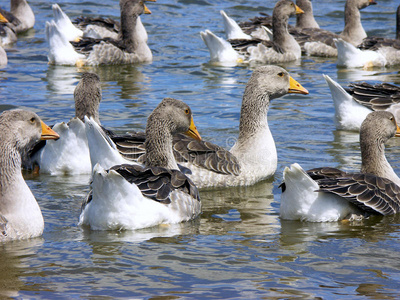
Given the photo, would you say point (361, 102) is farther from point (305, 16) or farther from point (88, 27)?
point (88, 27)

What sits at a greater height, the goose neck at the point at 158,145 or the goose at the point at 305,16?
the goose at the point at 305,16

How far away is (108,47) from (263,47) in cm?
379

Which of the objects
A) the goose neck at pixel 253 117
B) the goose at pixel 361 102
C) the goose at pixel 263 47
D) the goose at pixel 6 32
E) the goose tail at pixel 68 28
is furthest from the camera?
the goose at pixel 6 32

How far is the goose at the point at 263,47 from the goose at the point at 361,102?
5623 millimetres

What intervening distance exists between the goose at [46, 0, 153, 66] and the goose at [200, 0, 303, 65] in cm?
172

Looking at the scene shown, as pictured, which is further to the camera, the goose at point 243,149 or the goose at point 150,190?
the goose at point 243,149

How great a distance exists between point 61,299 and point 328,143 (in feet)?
21.8

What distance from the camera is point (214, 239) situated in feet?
23.9

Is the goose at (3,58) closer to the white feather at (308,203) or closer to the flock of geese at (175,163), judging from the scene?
the flock of geese at (175,163)

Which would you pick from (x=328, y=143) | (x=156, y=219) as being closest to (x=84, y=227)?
(x=156, y=219)

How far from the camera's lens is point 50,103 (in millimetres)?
13523

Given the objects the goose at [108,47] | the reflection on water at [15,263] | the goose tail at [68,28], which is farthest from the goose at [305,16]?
the reflection on water at [15,263]

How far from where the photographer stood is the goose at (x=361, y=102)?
1198cm

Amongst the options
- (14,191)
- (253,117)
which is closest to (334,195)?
(253,117)
